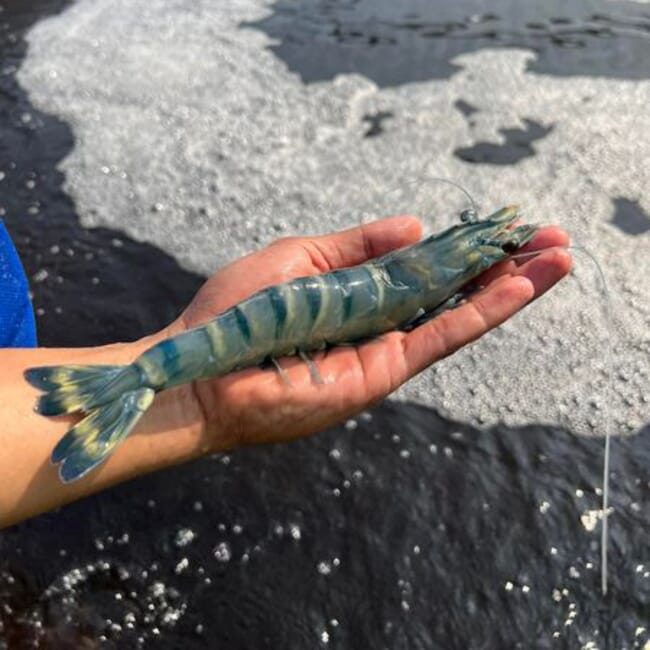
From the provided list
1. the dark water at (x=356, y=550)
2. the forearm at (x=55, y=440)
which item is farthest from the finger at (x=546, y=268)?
the forearm at (x=55, y=440)

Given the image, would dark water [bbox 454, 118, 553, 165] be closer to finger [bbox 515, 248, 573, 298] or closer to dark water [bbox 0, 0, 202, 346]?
dark water [bbox 0, 0, 202, 346]

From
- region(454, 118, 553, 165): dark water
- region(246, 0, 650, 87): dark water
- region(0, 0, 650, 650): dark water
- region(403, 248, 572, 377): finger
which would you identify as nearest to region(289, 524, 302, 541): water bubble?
region(0, 0, 650, 650): dark water

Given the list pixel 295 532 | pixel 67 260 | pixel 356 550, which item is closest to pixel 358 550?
pixel 356 550

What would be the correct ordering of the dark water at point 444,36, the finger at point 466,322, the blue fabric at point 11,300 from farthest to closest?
the dark water at point 444,36, the blue fabric at point 11,300, the finger at point 466,322

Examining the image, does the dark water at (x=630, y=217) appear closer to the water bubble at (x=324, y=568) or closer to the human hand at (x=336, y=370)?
the human hand at (x=336, y=370)

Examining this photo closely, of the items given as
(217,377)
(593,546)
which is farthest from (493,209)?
(217,377)

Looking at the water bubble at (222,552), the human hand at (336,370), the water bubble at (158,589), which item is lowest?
the water bubble at (158,589)

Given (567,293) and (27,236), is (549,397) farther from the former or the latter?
(27,236)
